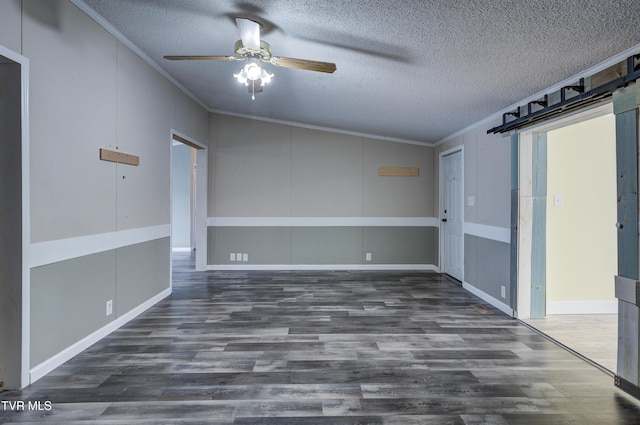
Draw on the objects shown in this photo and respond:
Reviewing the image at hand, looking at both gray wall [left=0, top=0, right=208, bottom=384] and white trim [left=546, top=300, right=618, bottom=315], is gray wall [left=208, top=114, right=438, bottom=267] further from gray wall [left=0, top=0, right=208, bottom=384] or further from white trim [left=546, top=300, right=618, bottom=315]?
white trim [left=546, top=300, right=618, bottom=315]

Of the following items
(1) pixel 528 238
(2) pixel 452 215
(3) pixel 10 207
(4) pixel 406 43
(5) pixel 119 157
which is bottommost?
(1) pixel 528 238

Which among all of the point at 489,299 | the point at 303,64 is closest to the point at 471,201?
the point at 489,299

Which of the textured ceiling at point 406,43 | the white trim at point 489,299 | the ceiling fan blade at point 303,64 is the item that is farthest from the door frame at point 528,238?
the ceiling fan blade at point 303,64

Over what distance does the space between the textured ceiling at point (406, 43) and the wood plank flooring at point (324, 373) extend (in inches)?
93.6

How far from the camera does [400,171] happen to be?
21.6ft

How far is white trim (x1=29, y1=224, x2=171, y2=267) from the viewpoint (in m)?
2.45

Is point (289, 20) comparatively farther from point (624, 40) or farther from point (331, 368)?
point (331, 368)

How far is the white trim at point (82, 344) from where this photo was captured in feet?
8.03

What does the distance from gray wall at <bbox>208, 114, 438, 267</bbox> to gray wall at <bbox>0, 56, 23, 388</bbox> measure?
4.15m

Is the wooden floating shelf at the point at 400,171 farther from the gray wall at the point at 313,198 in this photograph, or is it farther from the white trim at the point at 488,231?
the white trim at the point at 488,231

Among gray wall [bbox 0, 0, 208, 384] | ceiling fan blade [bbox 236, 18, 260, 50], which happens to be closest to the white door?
ceiling fan blade [bbox 236, 18, 260, 50]

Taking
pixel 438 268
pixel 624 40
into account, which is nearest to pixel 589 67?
pixel 624 40

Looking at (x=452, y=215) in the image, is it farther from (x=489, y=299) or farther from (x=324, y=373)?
(x=324, y=373)

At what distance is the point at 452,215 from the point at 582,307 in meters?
2.33
